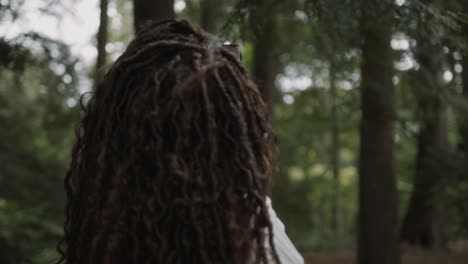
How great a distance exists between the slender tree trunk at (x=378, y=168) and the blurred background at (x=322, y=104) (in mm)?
16

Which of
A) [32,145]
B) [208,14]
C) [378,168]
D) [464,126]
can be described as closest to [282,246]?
[378,168]

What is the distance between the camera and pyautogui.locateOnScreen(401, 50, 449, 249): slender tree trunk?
11.8m

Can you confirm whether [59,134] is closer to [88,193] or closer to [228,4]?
[228,4]

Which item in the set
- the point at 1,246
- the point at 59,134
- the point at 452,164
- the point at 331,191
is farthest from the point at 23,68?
the point at 331,191

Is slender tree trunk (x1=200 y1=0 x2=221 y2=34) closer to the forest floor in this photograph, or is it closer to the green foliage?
the green foliage

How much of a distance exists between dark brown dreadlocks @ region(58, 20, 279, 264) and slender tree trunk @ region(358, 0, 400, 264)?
6886mm

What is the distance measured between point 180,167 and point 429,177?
1057 centimetres

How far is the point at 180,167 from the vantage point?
2.36 m

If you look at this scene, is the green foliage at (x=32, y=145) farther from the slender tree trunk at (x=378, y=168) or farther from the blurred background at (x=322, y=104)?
the slender tree trunk at (x=378, y=168)

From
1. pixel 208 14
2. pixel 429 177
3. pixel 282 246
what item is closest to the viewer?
pixel 282 246

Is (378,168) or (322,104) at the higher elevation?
(322,104)

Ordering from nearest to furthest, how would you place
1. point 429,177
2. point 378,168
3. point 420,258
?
1. point 378,168
2. point 429,177
3. point 420,258

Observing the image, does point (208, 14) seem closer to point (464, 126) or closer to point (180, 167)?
point (464, 126)

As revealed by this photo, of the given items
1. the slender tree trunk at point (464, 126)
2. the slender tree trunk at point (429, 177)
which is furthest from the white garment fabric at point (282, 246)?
the slender tree trunk at point (429, 177)
